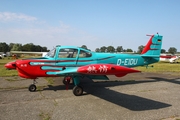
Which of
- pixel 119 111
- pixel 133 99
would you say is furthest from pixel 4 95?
pixel 133 99

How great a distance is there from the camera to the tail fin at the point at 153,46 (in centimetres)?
1078

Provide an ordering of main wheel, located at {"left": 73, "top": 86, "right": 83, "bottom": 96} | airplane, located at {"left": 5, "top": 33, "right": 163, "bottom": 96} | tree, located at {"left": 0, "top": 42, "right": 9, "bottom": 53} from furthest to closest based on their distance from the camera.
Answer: tree, located at {"left": 0, "top": 42, "right": 9, "bottom": 53}, airplane, located at {"left": 5, "top": 33, "right": 163, "bottom": 96}, main wheel, located at {"left": 73, "top": 86, "right": 83, "bottom": 96}

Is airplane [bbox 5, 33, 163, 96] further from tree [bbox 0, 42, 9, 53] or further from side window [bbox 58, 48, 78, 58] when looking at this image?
tree [bbox 0, 42, 9, 53]

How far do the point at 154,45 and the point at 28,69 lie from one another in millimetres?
8215

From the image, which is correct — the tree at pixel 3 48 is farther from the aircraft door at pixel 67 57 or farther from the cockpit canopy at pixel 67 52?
the aircraft door at pixel 67 57

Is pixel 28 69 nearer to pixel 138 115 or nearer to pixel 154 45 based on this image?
pixel 138 115

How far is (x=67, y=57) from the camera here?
766 centimetres

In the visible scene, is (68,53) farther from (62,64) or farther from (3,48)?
(3,48)

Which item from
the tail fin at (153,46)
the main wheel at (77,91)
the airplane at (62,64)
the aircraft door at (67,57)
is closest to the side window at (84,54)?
the airplane at (62,64)

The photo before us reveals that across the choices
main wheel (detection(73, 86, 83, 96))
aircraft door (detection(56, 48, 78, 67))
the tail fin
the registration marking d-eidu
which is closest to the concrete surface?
main wheel (detection(73, 86, 83, 96))

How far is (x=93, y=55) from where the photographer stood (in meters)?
8.18

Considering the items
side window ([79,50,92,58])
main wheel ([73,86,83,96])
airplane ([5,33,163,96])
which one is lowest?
main wheel ([73,86,83,96])

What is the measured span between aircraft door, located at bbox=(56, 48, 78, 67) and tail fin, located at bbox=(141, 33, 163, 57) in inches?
208

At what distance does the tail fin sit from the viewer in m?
10.8
